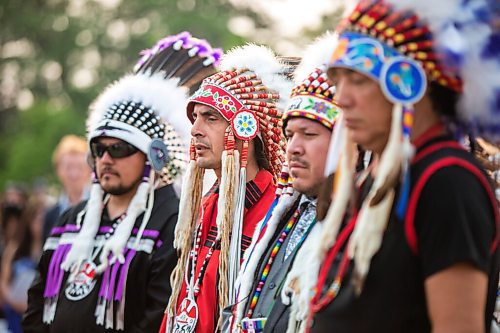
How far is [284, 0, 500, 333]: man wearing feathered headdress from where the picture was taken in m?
2.38

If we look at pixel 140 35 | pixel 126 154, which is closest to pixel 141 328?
pixel 126 154

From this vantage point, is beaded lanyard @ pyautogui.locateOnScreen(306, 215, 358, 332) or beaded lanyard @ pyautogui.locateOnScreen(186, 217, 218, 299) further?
beaded lanyard @ pyautogui.locateOnScreen(186, 217, 218, 299)

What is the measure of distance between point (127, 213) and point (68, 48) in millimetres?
25411

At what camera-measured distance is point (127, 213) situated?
5.23m

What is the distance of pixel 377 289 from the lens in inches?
98.3

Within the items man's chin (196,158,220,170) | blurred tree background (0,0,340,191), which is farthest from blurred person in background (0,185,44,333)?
blurred tree background (0,0,340,191)

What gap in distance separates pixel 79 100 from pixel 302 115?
26.1 meters

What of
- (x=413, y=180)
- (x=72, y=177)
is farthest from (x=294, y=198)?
(x=72, y=177)

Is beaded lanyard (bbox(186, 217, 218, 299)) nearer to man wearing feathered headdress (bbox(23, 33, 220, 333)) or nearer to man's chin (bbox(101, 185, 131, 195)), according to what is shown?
man wearing feathered headdress (bbox(23, 33, 220, 333))

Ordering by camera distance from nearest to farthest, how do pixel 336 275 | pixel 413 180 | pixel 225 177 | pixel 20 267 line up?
pixel 413 180, pixel 336 275, pixel 225 177, pixel 20 267

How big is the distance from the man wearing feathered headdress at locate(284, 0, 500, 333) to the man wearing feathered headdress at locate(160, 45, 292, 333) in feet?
5.06

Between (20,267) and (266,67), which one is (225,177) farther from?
(20,267)

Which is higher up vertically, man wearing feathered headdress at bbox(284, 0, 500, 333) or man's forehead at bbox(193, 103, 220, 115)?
man's forehead at bbox(193, 103, 220, 115)

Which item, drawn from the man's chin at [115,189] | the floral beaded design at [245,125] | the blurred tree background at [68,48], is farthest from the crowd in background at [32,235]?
the blurred tree background at [68,48]
